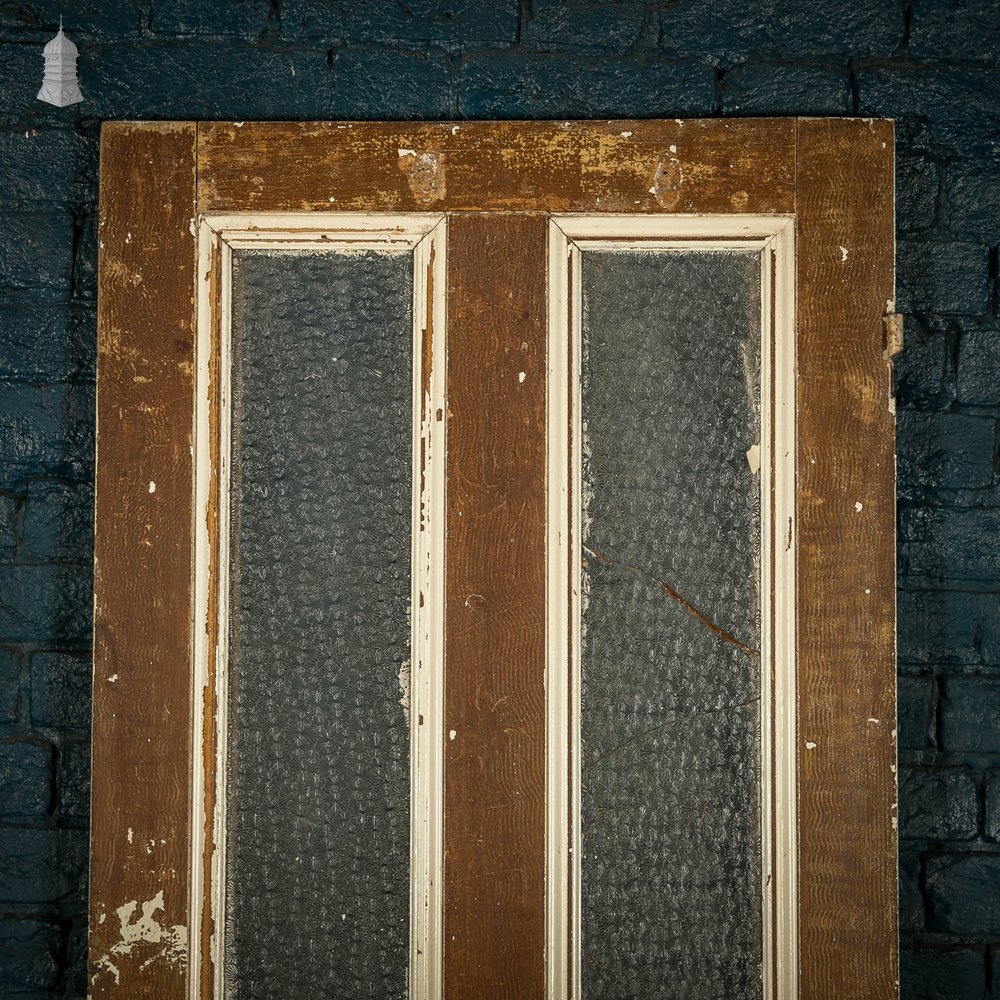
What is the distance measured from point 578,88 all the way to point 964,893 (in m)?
1.29

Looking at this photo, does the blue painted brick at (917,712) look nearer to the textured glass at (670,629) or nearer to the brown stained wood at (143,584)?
the textured glass at (670,629)

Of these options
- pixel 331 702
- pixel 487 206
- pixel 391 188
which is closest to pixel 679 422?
pixel 487 206

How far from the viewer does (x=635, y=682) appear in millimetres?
1343

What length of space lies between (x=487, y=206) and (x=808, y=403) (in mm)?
521

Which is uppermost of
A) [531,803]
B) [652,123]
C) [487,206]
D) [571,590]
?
[652,123]

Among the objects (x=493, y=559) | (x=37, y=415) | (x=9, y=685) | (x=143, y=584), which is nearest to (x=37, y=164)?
(x=37, y=415)

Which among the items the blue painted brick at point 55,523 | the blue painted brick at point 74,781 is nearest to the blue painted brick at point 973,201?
the blue painted brick at point 55,523

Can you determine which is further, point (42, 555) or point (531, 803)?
point (42, 555)

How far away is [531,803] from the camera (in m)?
1.31

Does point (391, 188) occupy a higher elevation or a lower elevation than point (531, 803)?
higher

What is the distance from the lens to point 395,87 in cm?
139

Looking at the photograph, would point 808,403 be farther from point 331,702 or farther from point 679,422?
point 331,702

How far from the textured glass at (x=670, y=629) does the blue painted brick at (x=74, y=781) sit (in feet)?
2.40

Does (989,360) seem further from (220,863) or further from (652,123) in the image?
(220,863)
